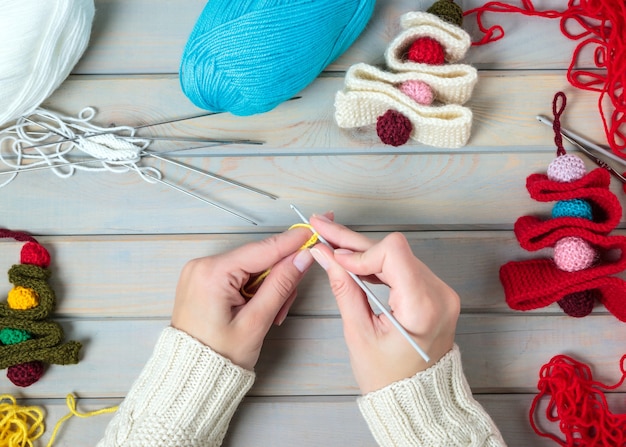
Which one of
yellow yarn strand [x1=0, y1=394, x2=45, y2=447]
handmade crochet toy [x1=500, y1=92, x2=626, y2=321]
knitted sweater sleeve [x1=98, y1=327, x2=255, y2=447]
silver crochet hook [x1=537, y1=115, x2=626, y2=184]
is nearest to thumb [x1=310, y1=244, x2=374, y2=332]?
knitted sweater sleeve [x1=98, y1=327, x2=255, y2=447]

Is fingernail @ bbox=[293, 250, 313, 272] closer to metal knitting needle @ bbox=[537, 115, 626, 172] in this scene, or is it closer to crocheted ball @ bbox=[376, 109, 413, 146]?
crocheted ball @ bbox=[376, 109, 413, 146]

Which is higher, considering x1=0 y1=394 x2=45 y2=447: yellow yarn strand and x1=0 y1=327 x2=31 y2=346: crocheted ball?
x1=0 y1=327 x2=31 y2=346: crocheted ball

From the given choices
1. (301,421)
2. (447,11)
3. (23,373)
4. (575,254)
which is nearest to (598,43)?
(447,11)

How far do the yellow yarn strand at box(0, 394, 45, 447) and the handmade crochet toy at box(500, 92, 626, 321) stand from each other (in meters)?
0.94

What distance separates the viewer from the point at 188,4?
1.26m

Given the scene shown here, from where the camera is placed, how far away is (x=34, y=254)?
47.9 inches

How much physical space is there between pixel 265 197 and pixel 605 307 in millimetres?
702

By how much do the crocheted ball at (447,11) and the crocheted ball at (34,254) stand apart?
2.89ft

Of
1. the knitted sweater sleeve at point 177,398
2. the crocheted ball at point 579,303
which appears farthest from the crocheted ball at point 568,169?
the knitted sweater sleeve at point 177,398

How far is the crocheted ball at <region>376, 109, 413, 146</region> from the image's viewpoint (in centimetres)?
117

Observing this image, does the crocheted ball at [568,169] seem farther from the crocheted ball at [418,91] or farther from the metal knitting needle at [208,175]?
the metal knitting needle at [208,175]

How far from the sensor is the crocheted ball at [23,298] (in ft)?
3.92

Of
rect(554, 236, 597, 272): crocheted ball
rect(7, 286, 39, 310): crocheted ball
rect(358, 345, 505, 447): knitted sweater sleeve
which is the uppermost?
rect(7, 286, 39, 310): crocheted ball

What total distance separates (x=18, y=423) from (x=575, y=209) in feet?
3.69
